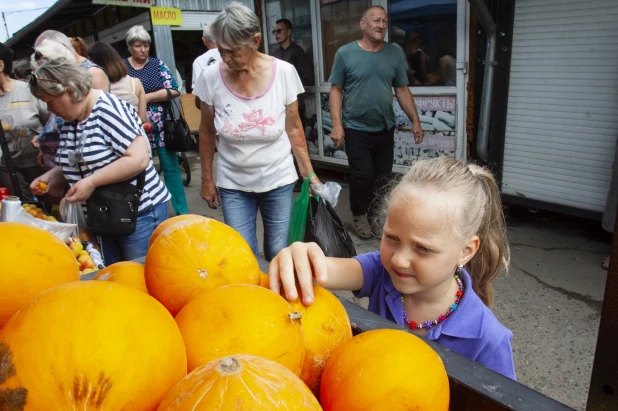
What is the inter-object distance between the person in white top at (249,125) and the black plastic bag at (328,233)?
0.78 ft

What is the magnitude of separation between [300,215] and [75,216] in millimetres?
1431

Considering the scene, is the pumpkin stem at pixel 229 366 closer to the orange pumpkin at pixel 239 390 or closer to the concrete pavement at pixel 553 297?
the orange pumpkin at pixel 239 390

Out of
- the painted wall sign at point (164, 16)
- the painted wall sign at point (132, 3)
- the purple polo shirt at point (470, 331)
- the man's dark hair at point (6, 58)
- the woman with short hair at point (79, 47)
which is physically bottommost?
the purple polo shirt at point (470, 331)

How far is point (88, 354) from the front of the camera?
27.0 inches

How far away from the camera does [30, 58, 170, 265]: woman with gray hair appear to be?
2359mm

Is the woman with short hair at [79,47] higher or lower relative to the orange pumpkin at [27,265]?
higher

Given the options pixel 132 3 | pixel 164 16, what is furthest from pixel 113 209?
pixel 132 3

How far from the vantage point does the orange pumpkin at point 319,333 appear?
3.12ft

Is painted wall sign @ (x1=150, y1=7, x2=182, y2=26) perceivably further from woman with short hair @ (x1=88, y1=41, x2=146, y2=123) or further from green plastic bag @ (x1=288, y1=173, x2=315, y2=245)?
green plastic bag @ (x1=288, y1=173, x2=315, y2=245)

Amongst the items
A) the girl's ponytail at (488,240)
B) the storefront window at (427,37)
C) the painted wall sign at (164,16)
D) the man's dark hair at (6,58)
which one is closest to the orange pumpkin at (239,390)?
the girl's ponytail at (488,240)

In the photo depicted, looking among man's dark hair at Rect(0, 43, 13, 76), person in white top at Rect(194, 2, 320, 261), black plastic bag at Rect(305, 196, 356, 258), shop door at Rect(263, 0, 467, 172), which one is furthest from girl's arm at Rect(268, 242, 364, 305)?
shop door at Rect(263, 0, 467, 172)

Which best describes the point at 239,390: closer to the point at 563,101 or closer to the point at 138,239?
the point at 138,239

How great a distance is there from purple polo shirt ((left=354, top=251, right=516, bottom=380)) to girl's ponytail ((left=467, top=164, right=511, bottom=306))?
17 centimetres

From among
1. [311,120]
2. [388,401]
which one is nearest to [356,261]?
[388,401]
